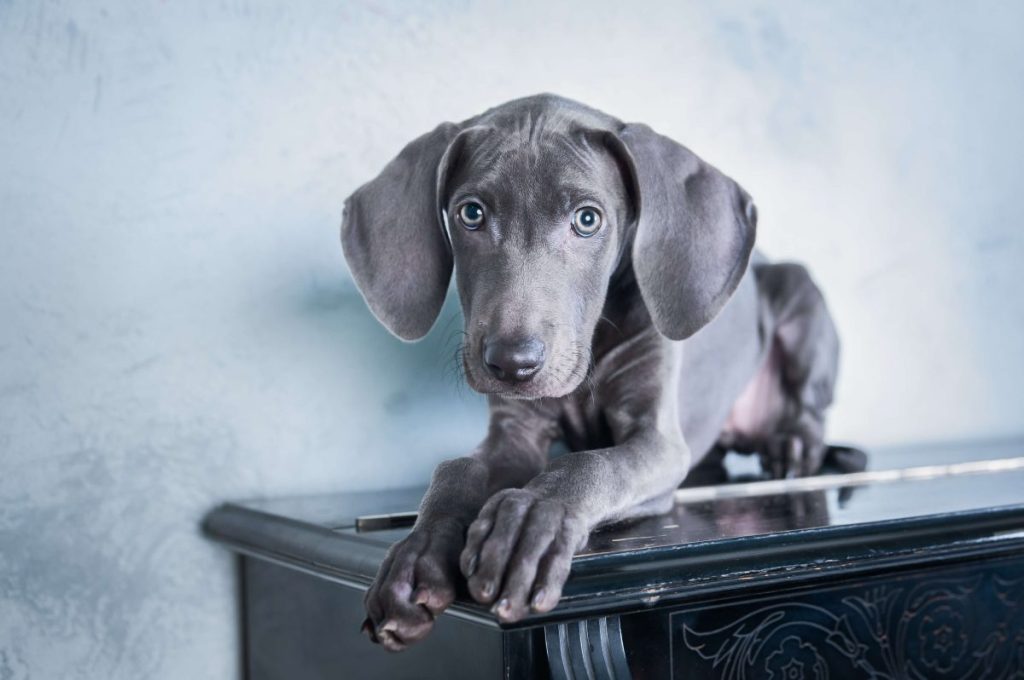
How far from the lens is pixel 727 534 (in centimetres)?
146

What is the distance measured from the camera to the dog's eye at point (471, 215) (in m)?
1.52

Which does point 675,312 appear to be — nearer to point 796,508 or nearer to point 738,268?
point 738,268

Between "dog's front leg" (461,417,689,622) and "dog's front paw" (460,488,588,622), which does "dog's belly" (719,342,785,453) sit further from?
"dog's front paw" (460,488,588,622)

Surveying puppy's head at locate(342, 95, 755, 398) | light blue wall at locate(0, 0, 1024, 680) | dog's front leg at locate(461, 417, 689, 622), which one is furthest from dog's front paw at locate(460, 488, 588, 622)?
light blue wall at locate(0, 0, 1024, 680)

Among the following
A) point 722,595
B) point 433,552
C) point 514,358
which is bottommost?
point 722,595

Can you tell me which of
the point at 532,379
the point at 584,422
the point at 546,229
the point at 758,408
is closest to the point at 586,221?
the point at 546,229

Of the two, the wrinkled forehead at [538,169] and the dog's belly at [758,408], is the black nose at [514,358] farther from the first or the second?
the dog's belly at [758,408]

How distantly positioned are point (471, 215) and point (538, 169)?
0.38ft

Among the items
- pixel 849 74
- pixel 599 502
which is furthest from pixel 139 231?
pixel 849 74

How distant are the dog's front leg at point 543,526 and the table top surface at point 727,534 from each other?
4 centimetres

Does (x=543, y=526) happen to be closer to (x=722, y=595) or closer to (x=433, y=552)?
(x=433, y=552)

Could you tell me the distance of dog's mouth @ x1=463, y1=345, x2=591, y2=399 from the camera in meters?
1.38

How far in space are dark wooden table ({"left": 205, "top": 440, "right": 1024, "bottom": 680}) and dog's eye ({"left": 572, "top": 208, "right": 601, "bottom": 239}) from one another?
418mm

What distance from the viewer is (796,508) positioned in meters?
1.73
